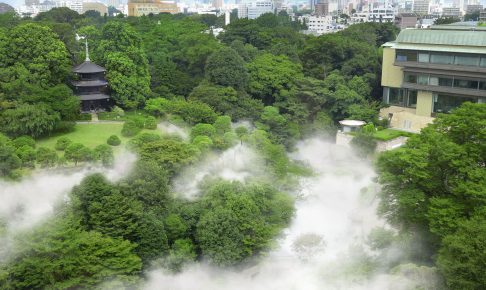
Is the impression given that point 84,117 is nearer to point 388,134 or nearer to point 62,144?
point 62,144

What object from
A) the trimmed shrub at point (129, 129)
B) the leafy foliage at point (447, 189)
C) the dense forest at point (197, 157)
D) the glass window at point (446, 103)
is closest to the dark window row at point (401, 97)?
the dense forest at point (197, 157)

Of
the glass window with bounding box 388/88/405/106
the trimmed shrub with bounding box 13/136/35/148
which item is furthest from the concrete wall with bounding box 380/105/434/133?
the trimmed shrub with bounding box 13/136/35/148

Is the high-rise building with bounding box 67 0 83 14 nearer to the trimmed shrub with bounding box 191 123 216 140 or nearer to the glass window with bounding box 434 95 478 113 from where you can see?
the glass window with bounding box 434 95 478 113

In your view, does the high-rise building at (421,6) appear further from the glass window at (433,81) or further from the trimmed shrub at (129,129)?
the trimmed shrub at (129,129)

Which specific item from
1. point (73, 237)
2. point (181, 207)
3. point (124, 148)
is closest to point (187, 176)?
point (181, 207)

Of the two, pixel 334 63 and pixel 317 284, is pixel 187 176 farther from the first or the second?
pixel 334 63

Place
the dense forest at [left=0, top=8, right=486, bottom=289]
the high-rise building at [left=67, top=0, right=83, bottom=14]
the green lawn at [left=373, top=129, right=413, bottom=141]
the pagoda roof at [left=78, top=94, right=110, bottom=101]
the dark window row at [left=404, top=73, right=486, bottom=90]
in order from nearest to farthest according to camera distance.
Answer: the dense forest at [left=0, top=8, right=486, bottom=289] → the pagoda roof at [left=78, top=94, right=110, bottom=101] → the green lawn at [left=373, top=129, right=413, bottom=141] → the dark window row at [left=404, top=73, right=486, bottom=90] → the high-rise building at [left=67, top=0, right=83, bottom=14]
